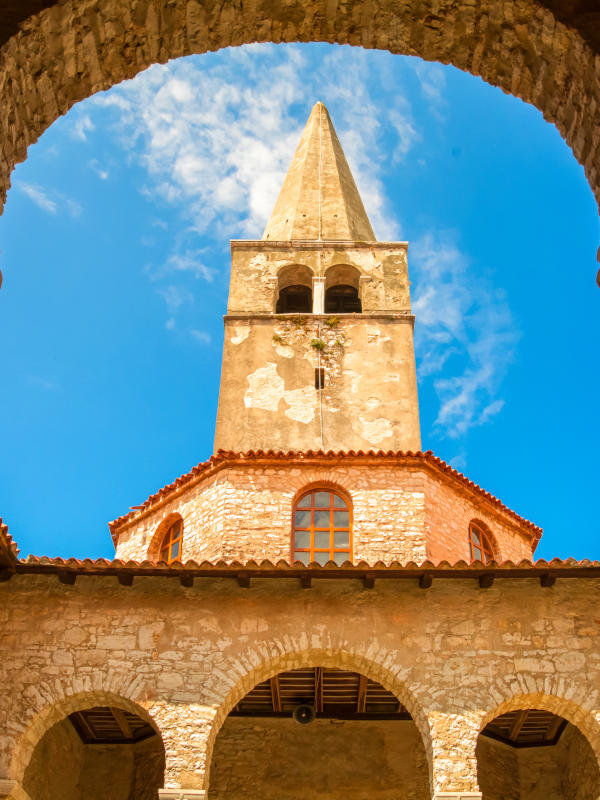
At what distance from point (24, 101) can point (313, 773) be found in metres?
11.0

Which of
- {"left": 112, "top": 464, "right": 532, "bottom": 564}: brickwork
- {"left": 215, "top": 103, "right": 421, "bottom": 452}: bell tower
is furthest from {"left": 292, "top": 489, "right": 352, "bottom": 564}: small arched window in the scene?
{"left": 215, "top": 103, "right": 421, "bottom": 452}: bell tower

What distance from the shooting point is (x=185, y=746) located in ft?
35.7

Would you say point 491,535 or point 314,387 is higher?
point 314,387

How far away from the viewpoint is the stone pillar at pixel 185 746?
10.7 meters

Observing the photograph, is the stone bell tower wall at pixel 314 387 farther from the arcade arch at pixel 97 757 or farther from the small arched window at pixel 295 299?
the arcade arch at pixel 97 757

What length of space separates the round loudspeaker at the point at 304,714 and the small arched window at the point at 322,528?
7.54 feet

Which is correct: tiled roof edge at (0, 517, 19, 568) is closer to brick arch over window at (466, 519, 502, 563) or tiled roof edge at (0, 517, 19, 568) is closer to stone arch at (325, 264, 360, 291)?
brick arch over window at (466, 519, 502, 563)

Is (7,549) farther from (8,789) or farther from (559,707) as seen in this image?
(559,707)

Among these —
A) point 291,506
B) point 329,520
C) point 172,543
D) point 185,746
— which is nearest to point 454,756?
point 185,746

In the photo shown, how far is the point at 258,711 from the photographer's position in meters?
14.1

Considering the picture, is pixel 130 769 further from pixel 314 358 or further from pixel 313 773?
pixel 314 358

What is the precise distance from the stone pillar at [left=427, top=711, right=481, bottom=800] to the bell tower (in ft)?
21.3

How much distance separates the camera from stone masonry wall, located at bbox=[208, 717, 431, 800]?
13359mm

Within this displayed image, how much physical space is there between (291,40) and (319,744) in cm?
1068
